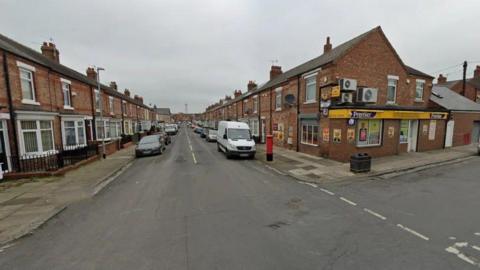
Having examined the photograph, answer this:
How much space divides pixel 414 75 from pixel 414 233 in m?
16.6

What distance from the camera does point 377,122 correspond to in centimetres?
1340

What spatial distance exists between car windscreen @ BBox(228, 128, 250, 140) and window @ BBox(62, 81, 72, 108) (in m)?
12.4

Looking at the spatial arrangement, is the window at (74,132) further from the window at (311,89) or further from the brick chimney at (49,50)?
the window at (311,89)

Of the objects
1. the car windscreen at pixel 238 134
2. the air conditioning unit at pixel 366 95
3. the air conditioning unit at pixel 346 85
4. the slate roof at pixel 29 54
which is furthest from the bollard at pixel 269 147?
the slate roof at pixel 29 54

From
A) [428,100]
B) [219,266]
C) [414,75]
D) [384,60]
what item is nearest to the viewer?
[219,266]

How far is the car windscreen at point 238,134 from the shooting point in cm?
1502

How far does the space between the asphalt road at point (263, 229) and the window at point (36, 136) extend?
283 inches

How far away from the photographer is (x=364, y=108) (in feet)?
39.9

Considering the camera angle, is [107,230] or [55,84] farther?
[55,84]

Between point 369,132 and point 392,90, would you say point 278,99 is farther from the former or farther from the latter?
point 392,90

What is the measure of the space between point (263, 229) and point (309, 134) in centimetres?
1170

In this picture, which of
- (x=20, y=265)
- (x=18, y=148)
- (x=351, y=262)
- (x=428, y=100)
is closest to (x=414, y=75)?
(x=428, y=100)

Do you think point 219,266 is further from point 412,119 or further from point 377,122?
point 412,119

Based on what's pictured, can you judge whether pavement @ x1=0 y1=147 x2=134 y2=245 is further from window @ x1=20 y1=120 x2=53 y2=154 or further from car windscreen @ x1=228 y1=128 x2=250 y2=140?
car windscreen @ x1=228 y1=128 x2=250 y2=140
